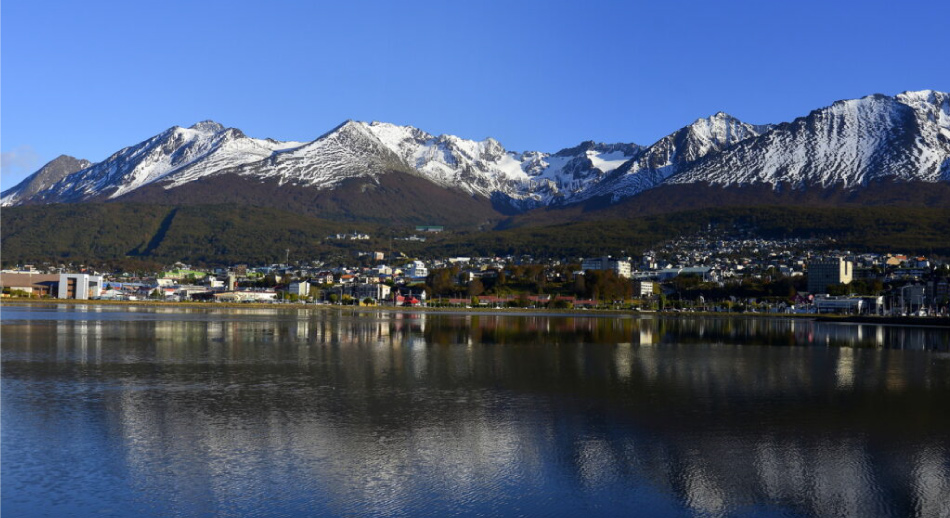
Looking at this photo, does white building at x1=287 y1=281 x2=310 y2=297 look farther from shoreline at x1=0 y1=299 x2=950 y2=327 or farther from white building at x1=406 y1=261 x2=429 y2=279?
white building at x1=406 y1=261 x2=429 y2=279

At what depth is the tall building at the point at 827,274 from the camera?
4614 inches

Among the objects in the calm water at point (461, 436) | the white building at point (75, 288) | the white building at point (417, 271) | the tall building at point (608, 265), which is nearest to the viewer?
the calm water at point (461, 436)

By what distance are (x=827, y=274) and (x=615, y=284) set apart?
99.3 feet

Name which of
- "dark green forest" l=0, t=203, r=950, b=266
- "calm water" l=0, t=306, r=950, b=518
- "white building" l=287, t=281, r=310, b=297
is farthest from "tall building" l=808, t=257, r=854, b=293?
"calm water" l=0, t=306, r=950, b=518

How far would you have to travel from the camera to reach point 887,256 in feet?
442

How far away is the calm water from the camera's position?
39.3ft

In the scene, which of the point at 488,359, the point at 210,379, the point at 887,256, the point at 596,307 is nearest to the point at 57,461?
the point at 210,379

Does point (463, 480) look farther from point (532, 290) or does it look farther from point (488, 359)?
point (532, 290)

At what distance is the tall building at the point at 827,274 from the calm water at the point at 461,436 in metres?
93.0

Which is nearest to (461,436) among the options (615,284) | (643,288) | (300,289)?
(615,284)

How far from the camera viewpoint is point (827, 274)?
4658 inches

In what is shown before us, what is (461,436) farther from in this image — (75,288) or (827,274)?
(75,288)

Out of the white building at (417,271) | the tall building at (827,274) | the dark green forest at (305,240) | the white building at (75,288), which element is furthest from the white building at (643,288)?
the white building at (75,288)

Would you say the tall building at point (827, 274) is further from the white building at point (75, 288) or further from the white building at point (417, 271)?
the white building at point (75, 288)
